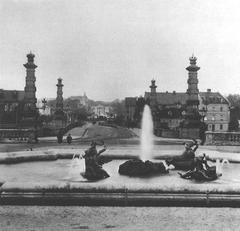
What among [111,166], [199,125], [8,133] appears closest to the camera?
[111,166]

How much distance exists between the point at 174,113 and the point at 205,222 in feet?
279

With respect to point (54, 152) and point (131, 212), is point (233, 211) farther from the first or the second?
point (54, 152)

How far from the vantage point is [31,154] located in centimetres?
1970

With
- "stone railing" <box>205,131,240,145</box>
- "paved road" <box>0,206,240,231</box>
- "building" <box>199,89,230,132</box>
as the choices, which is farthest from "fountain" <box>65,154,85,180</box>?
"building" <box>199,89,230,132</box>

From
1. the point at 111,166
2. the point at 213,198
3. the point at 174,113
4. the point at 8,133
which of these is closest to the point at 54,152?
the point at 111,166

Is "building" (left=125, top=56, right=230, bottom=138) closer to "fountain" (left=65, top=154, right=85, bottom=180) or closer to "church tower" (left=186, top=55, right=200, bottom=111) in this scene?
"church tower" (left=186, top=55, right=200, bottom=111)

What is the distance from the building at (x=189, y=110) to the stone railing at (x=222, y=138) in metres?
4.77

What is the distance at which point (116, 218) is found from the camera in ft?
31.4

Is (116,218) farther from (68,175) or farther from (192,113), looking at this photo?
(192,113)

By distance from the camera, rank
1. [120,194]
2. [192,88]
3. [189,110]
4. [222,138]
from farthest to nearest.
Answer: [192,88] → [189,110] → [222,138] → [120,194]

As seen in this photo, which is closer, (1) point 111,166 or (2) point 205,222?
(2) point 205,222

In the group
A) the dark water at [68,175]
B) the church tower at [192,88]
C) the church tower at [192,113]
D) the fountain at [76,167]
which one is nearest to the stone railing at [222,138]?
the church tower at [192,113]

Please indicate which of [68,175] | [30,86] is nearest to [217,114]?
[30,86]

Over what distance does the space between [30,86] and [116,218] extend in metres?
35.9
